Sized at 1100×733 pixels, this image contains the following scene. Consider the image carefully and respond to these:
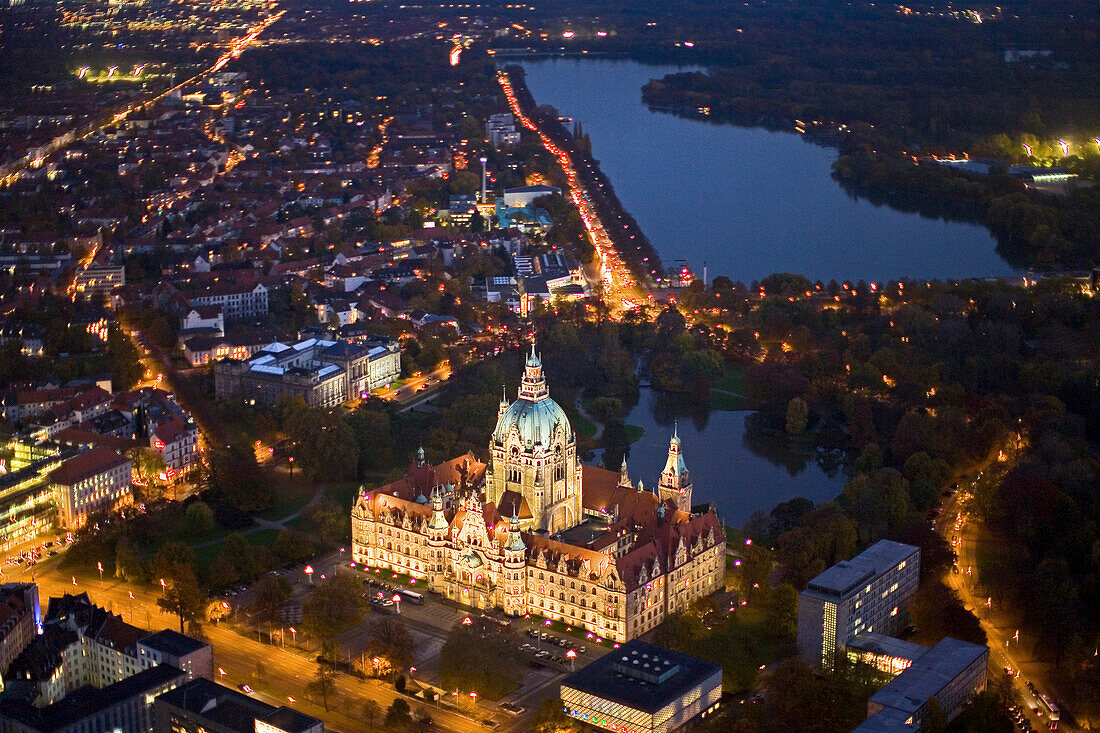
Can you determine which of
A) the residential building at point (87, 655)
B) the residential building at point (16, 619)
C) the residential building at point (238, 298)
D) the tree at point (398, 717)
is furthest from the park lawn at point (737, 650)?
the residential building at point (238, 298)

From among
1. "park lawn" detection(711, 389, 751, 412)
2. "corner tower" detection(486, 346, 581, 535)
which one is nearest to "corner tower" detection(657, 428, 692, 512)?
"corner tower" detection(486, 346, 581, 535)

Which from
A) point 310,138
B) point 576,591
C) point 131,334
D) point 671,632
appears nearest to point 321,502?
point 576,591

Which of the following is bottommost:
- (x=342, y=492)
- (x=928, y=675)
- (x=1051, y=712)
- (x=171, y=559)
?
(x=342, y=492)

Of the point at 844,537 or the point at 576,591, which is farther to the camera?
the point at 844,537

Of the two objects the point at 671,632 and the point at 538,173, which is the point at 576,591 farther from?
the point at 538,173

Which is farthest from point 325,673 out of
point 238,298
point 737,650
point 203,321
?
point 238,298

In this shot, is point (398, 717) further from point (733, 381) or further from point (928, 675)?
point (733, 381)
